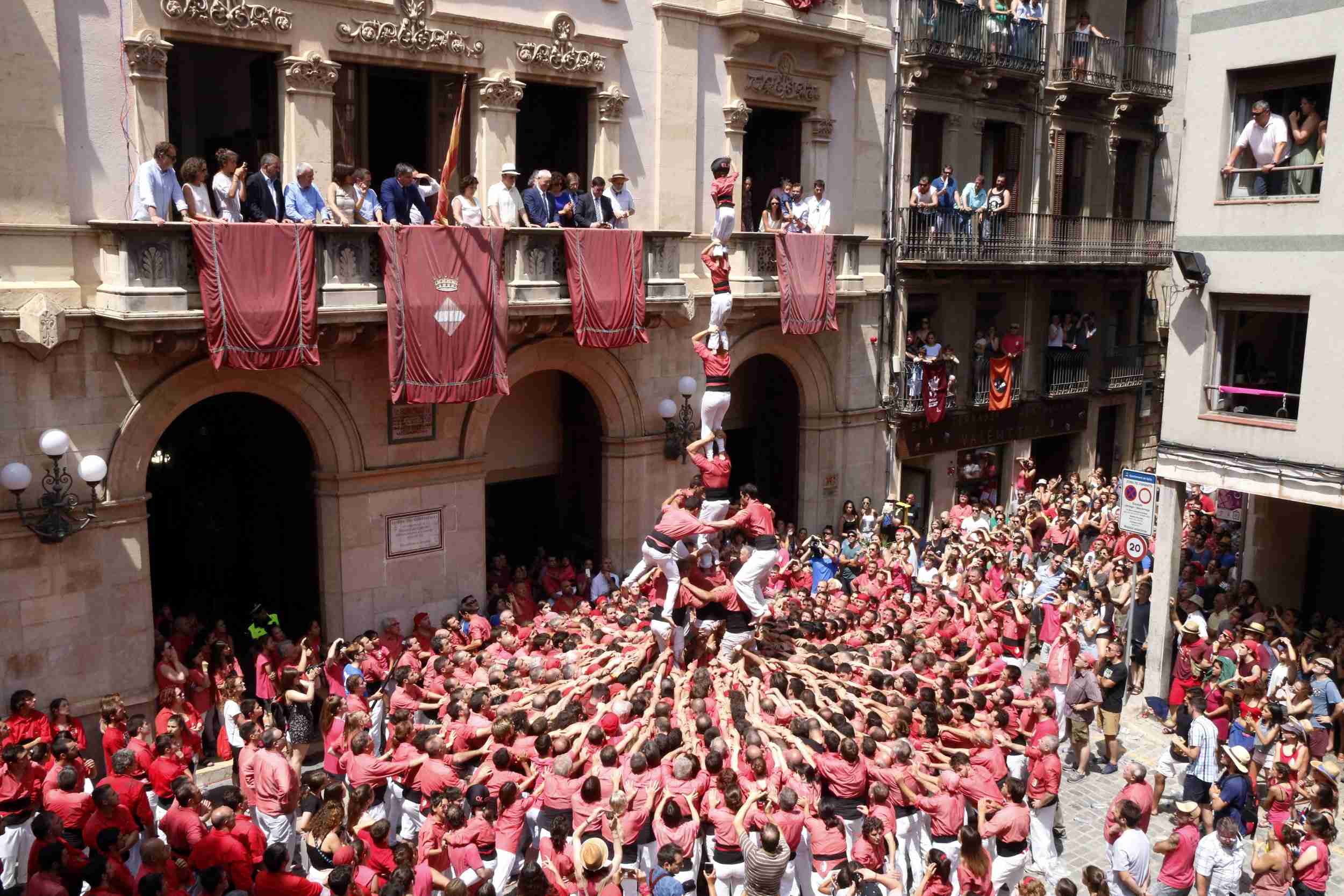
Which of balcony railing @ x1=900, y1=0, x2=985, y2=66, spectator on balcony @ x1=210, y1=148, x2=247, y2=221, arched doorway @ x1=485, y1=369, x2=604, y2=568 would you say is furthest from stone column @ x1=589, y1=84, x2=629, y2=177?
balcony railing @ x1=900, y1=0, x2=985, y2=66

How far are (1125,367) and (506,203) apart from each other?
20432mm

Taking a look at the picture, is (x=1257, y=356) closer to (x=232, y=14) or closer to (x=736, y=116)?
(x=736, y=116)

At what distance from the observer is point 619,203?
67.6 ft

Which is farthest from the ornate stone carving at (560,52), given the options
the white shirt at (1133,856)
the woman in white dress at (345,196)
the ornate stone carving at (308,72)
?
the white shirt at (1133,856)

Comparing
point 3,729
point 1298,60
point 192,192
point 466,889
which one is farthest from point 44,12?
point 1298,60

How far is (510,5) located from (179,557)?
11.4m

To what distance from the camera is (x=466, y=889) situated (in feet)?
31.7

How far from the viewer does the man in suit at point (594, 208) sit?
19.9 meters

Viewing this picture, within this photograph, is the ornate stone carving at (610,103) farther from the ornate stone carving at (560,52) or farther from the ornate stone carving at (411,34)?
the ornate stone carving at (411,34)

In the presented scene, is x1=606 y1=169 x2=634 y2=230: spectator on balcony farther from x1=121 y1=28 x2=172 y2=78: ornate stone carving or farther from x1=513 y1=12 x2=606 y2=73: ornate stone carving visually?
x1=121 y1=28 x2=172 y2=78: ornate stone carving

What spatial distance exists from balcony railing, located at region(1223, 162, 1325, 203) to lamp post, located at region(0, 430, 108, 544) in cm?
1685

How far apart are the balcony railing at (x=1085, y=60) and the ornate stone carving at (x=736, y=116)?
10.4 meters

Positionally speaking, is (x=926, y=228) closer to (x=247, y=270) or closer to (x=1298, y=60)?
(x=1298, y=60)

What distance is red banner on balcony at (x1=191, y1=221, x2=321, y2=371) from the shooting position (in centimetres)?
1566
